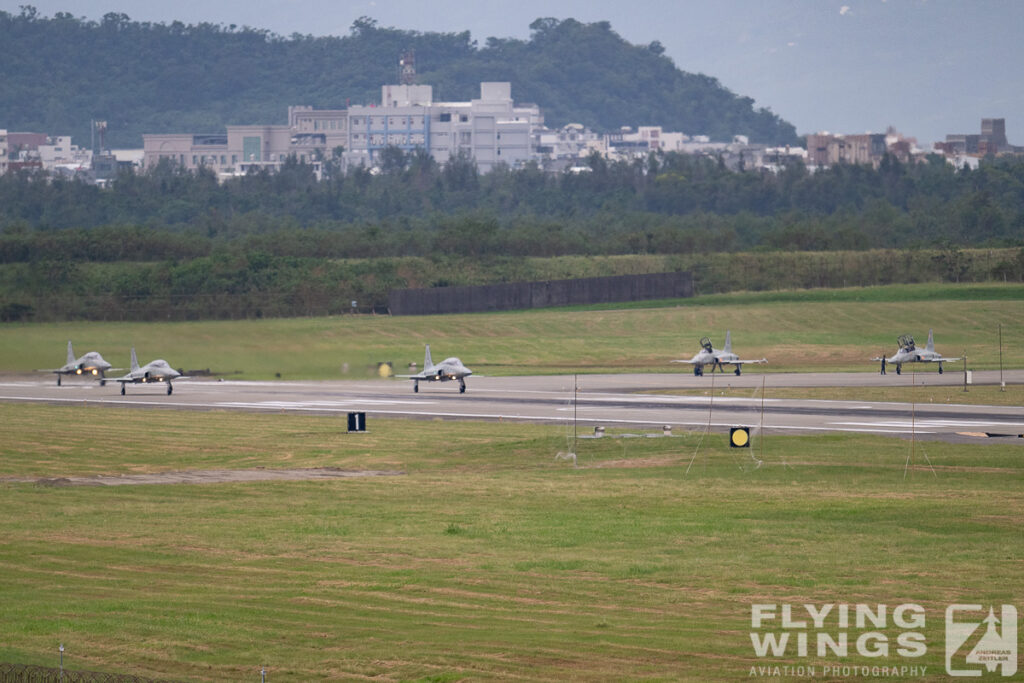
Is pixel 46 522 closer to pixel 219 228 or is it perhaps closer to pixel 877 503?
pixel 877 503

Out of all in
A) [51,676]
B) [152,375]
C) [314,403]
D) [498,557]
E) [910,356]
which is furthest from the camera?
[910,356]

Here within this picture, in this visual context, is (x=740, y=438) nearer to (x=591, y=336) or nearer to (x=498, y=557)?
(x=498, y=557)

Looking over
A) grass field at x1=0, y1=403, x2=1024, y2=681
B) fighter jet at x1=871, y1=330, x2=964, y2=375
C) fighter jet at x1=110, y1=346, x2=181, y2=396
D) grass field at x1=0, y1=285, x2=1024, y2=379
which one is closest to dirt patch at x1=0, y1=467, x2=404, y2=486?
grass field at x1=0, y1=403, x2=1024, y2=681

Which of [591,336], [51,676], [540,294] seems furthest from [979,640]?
[540,294]

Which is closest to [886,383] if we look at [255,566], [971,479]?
[971,479]

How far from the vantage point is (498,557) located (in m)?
33.4

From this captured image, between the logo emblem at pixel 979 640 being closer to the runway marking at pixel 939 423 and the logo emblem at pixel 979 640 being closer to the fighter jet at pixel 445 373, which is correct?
the runway marking at pixel 939 423

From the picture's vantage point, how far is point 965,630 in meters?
25.1

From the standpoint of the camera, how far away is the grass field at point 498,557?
24750mm

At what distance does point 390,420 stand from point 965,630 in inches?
1903

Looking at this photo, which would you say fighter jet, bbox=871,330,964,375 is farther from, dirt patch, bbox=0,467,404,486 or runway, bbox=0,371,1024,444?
dirt patch, bbox=0,467,404,486

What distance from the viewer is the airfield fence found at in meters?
21.8

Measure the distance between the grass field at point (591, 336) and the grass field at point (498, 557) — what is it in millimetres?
35693

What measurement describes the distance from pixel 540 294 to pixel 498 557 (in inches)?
3825
